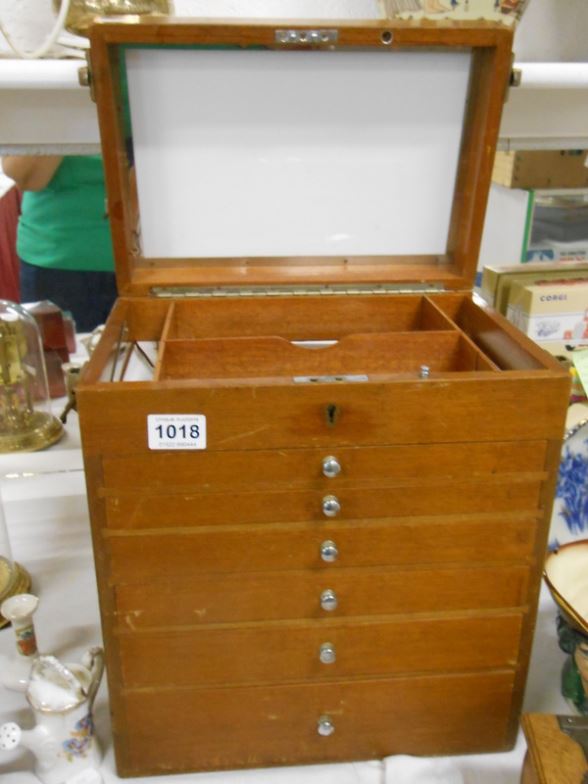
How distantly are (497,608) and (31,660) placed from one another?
0.46 m

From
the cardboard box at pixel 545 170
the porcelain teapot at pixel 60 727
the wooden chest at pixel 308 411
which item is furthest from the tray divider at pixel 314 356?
the cardboard box at pixel 545 170

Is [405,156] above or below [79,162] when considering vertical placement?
above

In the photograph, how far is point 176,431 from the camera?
20.3 inches

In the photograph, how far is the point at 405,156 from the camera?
0.76m

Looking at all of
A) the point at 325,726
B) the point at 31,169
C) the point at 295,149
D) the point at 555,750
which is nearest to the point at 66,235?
the point at 31,169

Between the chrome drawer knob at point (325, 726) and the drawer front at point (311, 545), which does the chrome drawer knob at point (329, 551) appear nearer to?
the drawer front at point (311, 545)

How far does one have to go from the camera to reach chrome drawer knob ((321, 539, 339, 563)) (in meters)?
0.57

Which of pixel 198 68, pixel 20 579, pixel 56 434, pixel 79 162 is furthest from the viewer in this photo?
pixel 79 162

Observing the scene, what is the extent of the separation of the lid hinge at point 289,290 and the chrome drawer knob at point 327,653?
0.37m

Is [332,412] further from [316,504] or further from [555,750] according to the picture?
[555,750]

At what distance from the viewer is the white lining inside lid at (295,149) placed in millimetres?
707

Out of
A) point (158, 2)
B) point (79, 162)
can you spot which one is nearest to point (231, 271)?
point (158, 2)

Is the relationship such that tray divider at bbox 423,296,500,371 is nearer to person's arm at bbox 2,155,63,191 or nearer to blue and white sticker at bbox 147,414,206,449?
blue and white sticker at bbox 147,414,206,449

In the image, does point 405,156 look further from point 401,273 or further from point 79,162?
point 79,162
